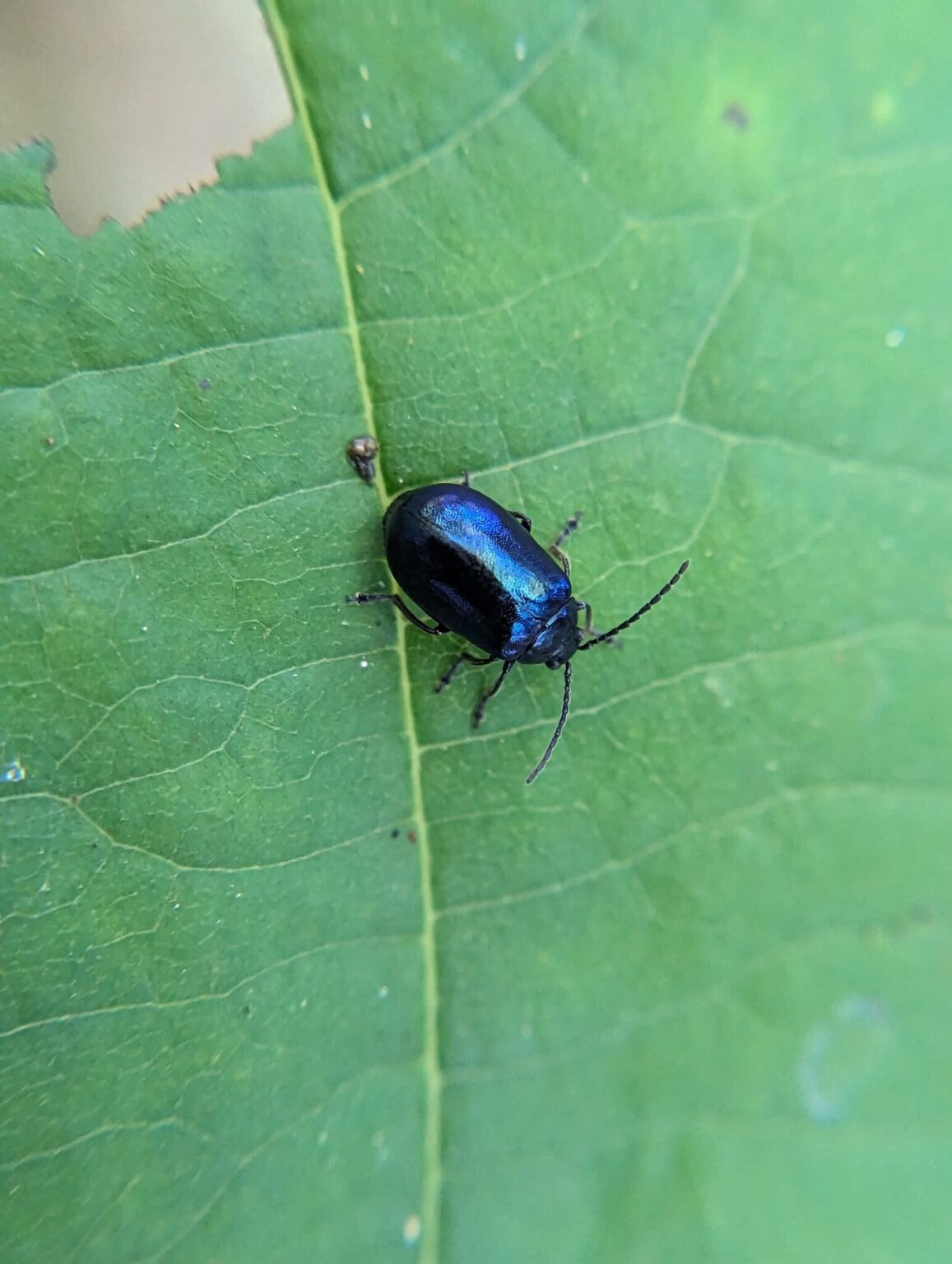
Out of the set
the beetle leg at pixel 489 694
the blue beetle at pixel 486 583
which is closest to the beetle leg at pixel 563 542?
the blue beetle at pixel 486 583

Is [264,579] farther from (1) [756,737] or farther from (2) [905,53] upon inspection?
(2) [905,53]

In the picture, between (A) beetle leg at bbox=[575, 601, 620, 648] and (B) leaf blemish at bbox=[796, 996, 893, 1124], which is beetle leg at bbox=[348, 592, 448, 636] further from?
(B) leaf blemish at bbox=[796, 996, 893, 1124]

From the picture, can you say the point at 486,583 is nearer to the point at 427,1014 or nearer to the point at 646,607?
the point at 646,607

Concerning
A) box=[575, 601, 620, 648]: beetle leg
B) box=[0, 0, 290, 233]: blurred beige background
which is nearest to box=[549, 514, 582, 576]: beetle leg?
box=[575, 601, 620, 648]: beetle leg

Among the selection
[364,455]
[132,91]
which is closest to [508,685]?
[364,455]

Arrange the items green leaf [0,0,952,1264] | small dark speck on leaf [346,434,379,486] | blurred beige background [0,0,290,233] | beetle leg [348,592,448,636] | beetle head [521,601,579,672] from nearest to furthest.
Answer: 1. blurred beige background [0,0,290,233]
2. green leaf [0,0,952,1264]
3. small dark speck on leaf [346,434,379,486]
4. beetle leg [348,592,448,636]
5. beetle head [521,601,579,672]

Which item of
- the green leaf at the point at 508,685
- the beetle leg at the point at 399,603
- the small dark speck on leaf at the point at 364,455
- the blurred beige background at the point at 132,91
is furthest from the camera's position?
the beetle leg at the point at 399,603

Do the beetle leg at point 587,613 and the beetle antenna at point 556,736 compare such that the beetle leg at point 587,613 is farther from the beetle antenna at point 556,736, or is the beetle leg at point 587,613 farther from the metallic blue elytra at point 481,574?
the beetle antenna at point 556,736
